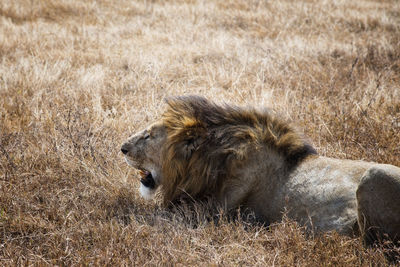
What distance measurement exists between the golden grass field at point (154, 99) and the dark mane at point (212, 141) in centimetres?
27

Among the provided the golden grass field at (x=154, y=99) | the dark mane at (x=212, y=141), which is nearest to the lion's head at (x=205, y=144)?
the dark mane at (x=212, y=141)

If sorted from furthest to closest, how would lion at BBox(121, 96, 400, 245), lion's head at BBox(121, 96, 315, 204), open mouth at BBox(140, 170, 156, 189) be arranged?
open mouth at BBox(140, 170, 156, 189) < lion's head at BBox(121, 96, 315, 204) < lion at BBox(121, 96, 400, 245)

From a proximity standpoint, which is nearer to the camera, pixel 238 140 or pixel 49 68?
pixel 238 140

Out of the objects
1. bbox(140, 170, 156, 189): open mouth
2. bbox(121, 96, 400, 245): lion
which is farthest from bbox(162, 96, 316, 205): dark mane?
bbox(140, 170, 156, 189): open mouth

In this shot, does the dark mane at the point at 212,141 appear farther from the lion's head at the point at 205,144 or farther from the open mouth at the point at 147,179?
the open mouth at the point at 147,179

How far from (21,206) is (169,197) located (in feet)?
4.06

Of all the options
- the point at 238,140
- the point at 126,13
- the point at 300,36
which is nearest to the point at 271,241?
the point at 238,140

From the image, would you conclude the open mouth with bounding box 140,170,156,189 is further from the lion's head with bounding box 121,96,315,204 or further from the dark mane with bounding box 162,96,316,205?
the dark mane with bounding box 162,96,316,205

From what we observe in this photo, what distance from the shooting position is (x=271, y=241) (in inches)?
129

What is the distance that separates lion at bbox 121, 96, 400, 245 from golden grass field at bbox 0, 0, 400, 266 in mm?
159

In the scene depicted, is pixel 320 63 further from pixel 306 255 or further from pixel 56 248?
pixel 56 248

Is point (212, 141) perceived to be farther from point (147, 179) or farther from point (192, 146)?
point (147, 179)

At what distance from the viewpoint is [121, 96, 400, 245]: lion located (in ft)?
10.4

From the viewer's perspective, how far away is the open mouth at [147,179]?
13.2 feet
